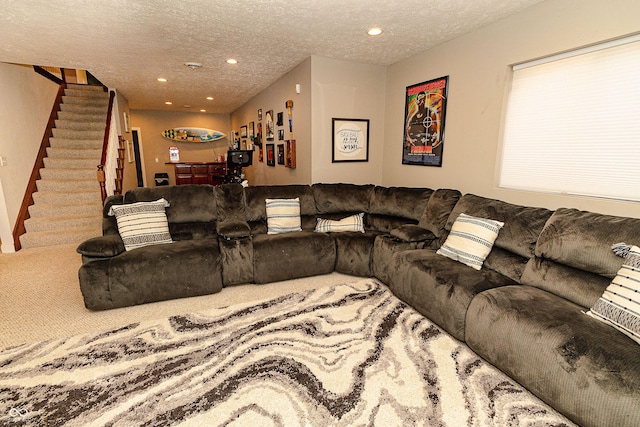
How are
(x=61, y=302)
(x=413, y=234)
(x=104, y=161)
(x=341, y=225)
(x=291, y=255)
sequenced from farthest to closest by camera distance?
(x=104, y=161)
(x=341, y=225)
(x=291, y=255)
(x=413, y=234)
(x=61, y=302)

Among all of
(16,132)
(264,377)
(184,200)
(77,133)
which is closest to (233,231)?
(184,200)

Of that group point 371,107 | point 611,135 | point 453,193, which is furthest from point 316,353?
point 371,107

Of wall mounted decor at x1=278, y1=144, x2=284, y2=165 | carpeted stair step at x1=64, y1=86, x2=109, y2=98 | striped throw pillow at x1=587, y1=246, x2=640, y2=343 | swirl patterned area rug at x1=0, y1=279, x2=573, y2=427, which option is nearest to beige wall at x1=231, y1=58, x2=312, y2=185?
wall mounted decor at x1=278, y1=144, x2=284, y2=165

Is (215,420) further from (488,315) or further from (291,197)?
(291,197)

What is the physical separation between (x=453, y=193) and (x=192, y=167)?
666cm

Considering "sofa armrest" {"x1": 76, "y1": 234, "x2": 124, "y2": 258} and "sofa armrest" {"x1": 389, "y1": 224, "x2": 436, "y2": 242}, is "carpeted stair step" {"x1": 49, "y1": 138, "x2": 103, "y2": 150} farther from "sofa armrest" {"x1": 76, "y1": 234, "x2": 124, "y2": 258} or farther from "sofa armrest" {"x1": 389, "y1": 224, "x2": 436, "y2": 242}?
"sofa armrest" {"x1": 389, "y1": 224, "x2": 436, "y2": 242}

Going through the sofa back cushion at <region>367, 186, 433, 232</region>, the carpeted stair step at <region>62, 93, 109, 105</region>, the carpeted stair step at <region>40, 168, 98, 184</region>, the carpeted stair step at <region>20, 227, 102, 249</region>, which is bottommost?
the carpeted stair step at <region>20, 227, 102, 249</region>

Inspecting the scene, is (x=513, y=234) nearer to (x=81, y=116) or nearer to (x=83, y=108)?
(x=81, y=116)

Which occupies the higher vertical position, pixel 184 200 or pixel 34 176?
pixel 34 176

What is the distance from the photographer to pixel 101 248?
8.48ft

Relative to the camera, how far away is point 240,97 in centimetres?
677

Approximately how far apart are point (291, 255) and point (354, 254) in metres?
0.68

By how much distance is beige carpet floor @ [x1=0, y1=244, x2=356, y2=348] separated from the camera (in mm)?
2350

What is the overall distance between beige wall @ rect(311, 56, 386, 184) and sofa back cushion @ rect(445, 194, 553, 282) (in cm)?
206
